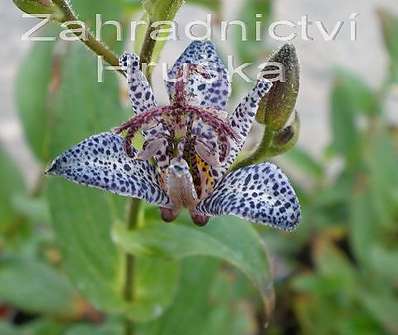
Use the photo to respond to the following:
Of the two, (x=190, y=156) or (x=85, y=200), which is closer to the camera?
(x=190, y=156)

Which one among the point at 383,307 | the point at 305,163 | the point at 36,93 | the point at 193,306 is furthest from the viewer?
the point at 305,163

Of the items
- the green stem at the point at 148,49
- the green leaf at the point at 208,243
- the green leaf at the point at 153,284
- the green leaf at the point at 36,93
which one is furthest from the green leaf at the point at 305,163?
the green stem at the point at 148,49

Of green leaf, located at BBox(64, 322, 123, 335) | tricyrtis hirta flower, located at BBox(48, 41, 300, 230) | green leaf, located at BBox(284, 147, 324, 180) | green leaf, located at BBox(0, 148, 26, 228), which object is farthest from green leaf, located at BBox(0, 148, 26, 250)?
tricyrtis hirta flower, located at BBox(48, 41, 300, 230)

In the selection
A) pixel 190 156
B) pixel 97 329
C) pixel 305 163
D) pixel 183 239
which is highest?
pixel 190 156

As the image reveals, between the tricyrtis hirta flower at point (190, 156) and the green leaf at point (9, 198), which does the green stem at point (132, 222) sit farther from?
the green leaf at point (9, 198)

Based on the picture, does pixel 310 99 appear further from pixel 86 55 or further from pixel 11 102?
pixel 86 55

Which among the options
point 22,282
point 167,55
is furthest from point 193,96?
point 167,55

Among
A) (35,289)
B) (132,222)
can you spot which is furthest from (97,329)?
(132,222)

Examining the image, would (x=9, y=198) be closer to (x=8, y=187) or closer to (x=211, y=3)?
(x=8, y=187)
